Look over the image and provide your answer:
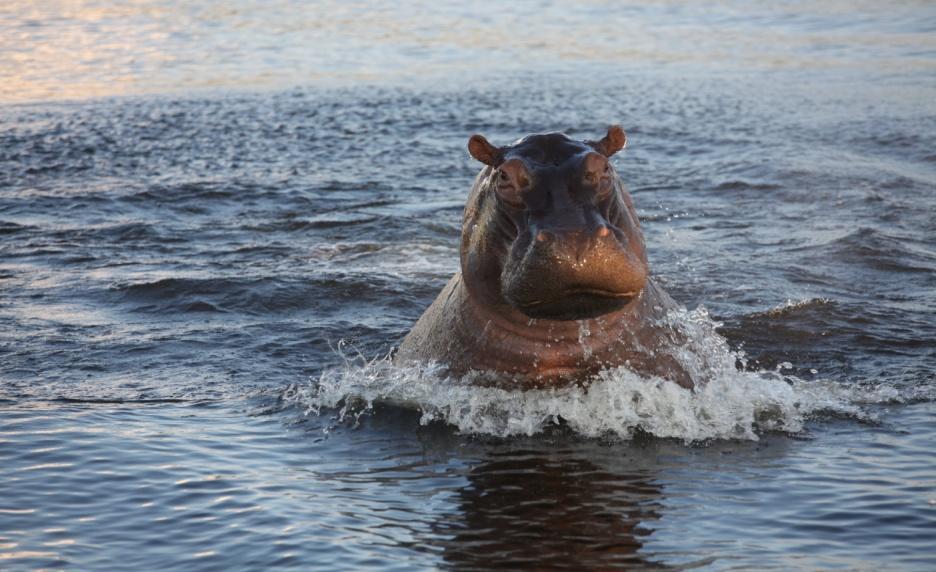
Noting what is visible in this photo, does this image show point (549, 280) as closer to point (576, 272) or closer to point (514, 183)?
point (576, 272)

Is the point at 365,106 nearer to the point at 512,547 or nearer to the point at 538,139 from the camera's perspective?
the point at 538,139

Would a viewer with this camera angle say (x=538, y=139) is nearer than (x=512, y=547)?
No

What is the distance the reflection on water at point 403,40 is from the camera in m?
21.2

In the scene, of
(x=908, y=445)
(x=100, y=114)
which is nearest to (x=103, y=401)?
(x=908, y=445)

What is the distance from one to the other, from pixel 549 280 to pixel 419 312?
172 inches

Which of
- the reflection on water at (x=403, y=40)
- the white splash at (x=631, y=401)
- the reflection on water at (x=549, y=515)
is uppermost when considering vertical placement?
the reflection on water at (x=403, y=40)

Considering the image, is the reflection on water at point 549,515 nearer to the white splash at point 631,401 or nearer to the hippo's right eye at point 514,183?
the white splash at point 631,401

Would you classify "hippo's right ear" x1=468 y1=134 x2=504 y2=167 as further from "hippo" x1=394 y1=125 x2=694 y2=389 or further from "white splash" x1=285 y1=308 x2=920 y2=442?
"white splash" x1=285 y1=308 x2=920 y2=442

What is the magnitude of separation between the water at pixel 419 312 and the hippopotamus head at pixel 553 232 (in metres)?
0.77

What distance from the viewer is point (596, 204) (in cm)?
603

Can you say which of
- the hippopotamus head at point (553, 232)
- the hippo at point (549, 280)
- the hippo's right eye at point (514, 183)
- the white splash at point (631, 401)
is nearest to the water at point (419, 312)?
the white splash at point (631, 401)

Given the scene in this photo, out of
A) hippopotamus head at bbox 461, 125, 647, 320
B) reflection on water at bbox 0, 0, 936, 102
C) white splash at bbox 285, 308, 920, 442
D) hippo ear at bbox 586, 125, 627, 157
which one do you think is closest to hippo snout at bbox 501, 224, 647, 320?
hippopotamus head at bbox 461, 125, 647, 320

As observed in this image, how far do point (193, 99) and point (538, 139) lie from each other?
13.8 meters

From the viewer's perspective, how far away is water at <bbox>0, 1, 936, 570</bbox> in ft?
18.4
